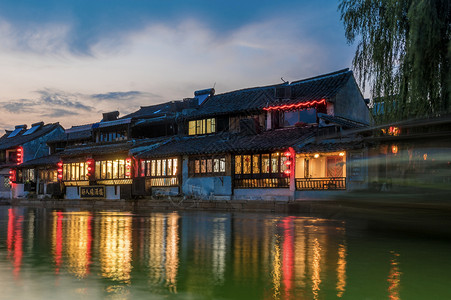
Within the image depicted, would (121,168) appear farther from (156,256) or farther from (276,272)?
(276,272)

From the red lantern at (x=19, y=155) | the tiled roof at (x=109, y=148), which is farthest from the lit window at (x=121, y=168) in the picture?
the red lantern at (x=19, y=155)

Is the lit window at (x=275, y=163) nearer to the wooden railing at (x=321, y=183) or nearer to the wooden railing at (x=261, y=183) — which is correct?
the wooden railing at (x=261, y=183)

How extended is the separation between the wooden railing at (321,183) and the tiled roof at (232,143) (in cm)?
254

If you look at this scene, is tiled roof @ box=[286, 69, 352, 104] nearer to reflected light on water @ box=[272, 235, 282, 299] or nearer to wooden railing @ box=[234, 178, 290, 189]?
wooden railing @ box=[234, 178, 290, 189]

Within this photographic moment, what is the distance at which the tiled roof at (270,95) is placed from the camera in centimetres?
3145

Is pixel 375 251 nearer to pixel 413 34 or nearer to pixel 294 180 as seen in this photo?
pixel 413 34

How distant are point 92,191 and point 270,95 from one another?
757 inches

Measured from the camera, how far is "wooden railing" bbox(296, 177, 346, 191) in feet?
89.0

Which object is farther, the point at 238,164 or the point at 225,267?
the point at 238,164

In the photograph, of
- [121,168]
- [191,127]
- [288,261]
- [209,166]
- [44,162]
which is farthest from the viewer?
[44,162]

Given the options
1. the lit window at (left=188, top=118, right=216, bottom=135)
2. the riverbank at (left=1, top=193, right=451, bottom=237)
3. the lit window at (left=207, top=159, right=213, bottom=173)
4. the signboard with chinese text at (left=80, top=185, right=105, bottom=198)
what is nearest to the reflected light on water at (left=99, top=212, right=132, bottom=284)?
the riverbank at (left=1, top=193, right=451, bottom=237)

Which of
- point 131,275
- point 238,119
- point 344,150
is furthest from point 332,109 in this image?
point 131,275

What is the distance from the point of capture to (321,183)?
91.5ft

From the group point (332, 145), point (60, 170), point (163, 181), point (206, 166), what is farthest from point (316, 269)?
point (60, 170)
